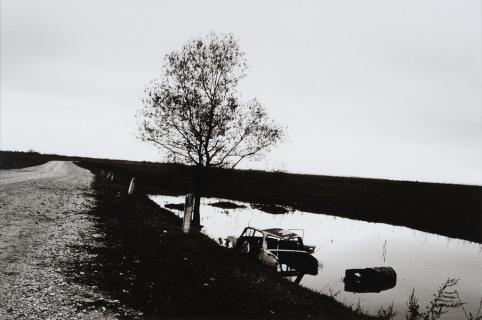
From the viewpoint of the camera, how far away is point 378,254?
73.9 feet

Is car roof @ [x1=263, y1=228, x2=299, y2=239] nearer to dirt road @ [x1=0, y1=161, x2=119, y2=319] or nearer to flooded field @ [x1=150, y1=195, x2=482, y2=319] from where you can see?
flooded field @ [x1=150, y1=195, x2=482, y2=319]

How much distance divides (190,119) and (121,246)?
1512 centimetres

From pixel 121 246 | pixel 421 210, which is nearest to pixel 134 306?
pixel 121 246

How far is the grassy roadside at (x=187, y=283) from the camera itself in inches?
256

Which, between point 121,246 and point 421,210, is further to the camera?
point 421,210

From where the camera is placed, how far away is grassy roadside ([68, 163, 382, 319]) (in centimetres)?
649

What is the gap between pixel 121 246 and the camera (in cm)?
984

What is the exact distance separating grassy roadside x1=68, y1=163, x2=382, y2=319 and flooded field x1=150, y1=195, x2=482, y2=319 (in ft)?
11.6

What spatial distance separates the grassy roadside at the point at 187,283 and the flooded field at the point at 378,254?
11.6 feet

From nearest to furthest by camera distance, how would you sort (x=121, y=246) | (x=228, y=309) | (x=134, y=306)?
1. (x=134, y=306)
2. (x=228, y=309)
3. (x=121, y=246)

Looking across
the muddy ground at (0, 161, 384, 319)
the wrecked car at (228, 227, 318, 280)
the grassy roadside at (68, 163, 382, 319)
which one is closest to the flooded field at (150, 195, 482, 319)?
the wrecked car at (228, 227, 318, 280)

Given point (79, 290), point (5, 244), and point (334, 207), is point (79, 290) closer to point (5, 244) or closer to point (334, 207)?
point (5, 244)

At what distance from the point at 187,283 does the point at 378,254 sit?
17809mm

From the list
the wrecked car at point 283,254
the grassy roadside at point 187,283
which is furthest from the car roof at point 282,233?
the grassy roadside at point 187,283
